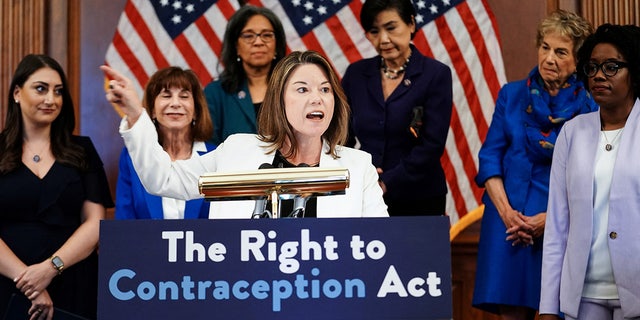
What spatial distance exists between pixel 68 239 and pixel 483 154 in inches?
79.0

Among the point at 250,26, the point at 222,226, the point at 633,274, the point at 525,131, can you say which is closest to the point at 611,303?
the point at 633,274

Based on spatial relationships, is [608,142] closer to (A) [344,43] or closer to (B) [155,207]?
(B) [155,207]

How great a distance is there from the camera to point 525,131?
4.23 meters

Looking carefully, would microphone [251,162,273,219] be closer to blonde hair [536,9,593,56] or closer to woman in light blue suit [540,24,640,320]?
woman in light blue suit [540,24,640,320]

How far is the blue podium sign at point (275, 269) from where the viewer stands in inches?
80.5

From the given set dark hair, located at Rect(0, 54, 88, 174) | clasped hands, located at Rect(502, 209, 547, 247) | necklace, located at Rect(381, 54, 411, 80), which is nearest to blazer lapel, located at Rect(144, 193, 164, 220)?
dark hair, located at Rect(0, 54, 88, 174)

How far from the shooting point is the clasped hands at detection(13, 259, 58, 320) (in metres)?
4.19

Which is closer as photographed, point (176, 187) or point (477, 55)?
point (176, 187)

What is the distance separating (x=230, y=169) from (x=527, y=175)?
1.82 meters

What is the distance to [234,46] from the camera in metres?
4.81

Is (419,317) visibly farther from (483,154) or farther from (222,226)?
(483,154)

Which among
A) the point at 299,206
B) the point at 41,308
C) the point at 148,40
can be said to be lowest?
the point at 41,308

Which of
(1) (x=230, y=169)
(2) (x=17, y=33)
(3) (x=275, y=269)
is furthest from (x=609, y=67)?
(2) (x=17, y=33)

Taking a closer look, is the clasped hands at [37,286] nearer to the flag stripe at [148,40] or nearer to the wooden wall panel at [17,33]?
the wooden wall panel at [17,33]
